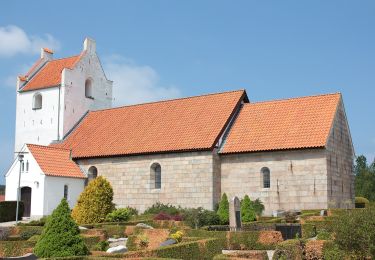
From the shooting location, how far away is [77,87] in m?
37.3

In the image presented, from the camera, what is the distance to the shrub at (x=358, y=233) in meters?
12.4

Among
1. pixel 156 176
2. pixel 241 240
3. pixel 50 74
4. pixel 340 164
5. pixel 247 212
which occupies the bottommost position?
pixel 241 240

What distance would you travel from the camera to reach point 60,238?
13.1m

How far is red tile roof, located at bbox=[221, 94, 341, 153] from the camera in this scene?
26750 millimetres

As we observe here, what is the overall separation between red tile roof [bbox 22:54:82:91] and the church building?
0.50 meters

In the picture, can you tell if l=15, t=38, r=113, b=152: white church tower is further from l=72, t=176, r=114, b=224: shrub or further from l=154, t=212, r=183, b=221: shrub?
l=154, t=212, r=183, b=221: shrub

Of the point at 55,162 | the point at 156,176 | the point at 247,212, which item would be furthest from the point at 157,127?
the point at 247,212

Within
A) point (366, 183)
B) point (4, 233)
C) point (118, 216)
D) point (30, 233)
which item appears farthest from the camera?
point (366, 183)

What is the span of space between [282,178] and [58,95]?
18.3m

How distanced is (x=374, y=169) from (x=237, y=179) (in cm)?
2997

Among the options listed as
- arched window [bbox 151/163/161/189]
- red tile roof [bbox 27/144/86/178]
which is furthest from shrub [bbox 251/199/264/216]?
red tile roof [bbox 27/144/86/178]

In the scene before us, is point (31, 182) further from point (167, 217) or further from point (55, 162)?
point (167, 217)

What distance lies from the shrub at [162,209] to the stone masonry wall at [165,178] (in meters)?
0.62

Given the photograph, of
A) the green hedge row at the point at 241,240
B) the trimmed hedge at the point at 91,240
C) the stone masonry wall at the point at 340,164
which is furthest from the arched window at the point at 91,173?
the green hedge row at the point at 241,240
